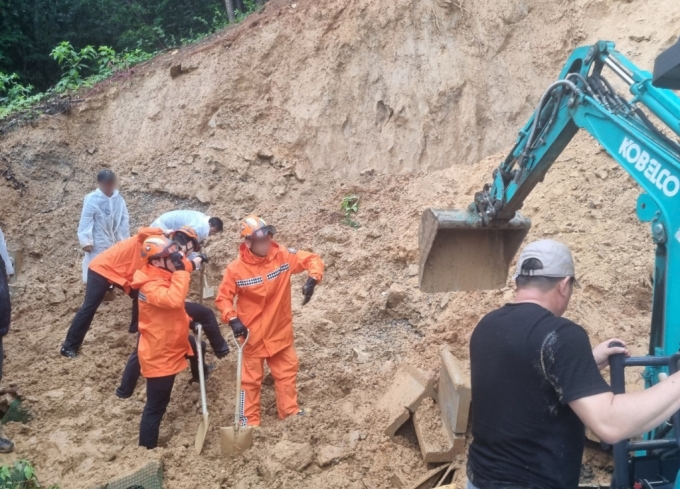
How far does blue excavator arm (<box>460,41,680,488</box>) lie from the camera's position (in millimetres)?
2756

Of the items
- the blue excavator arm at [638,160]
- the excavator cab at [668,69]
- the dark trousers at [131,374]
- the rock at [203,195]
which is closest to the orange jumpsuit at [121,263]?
the dark trousers at [131,374]

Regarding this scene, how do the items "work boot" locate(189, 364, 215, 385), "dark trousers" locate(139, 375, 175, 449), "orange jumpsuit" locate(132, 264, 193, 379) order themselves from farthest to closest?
"work boot" locate(189, 364, 215, 385) → "dark trousers" locate(139, 375, 175, 449) → "orange jumpsuit" locate(132, 264, 193, 379)

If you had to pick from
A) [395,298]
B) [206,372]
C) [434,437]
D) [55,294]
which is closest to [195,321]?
[206,372]

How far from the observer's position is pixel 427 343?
5.82m

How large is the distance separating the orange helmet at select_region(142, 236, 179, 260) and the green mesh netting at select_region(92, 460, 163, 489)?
1.57 metres

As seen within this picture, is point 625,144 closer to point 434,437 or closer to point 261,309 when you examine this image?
point 434,437

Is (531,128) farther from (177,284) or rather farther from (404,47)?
(404,47)

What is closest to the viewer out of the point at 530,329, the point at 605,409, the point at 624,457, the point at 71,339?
the point at 605,409

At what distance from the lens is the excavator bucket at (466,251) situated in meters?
4.27

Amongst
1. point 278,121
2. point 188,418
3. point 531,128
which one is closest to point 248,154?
point 278,121

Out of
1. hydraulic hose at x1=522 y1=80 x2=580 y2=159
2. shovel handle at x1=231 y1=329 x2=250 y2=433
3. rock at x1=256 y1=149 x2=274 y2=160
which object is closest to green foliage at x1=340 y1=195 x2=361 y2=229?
rock at x1=256 y1=149 x2=274 y2=160

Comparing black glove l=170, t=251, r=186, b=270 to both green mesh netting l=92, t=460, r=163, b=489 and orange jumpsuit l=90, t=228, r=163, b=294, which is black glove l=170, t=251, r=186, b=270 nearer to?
orange jumpsuit l=90, t=228, r=163, b=294

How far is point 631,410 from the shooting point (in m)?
2.08

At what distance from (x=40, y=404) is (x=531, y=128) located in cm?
494
